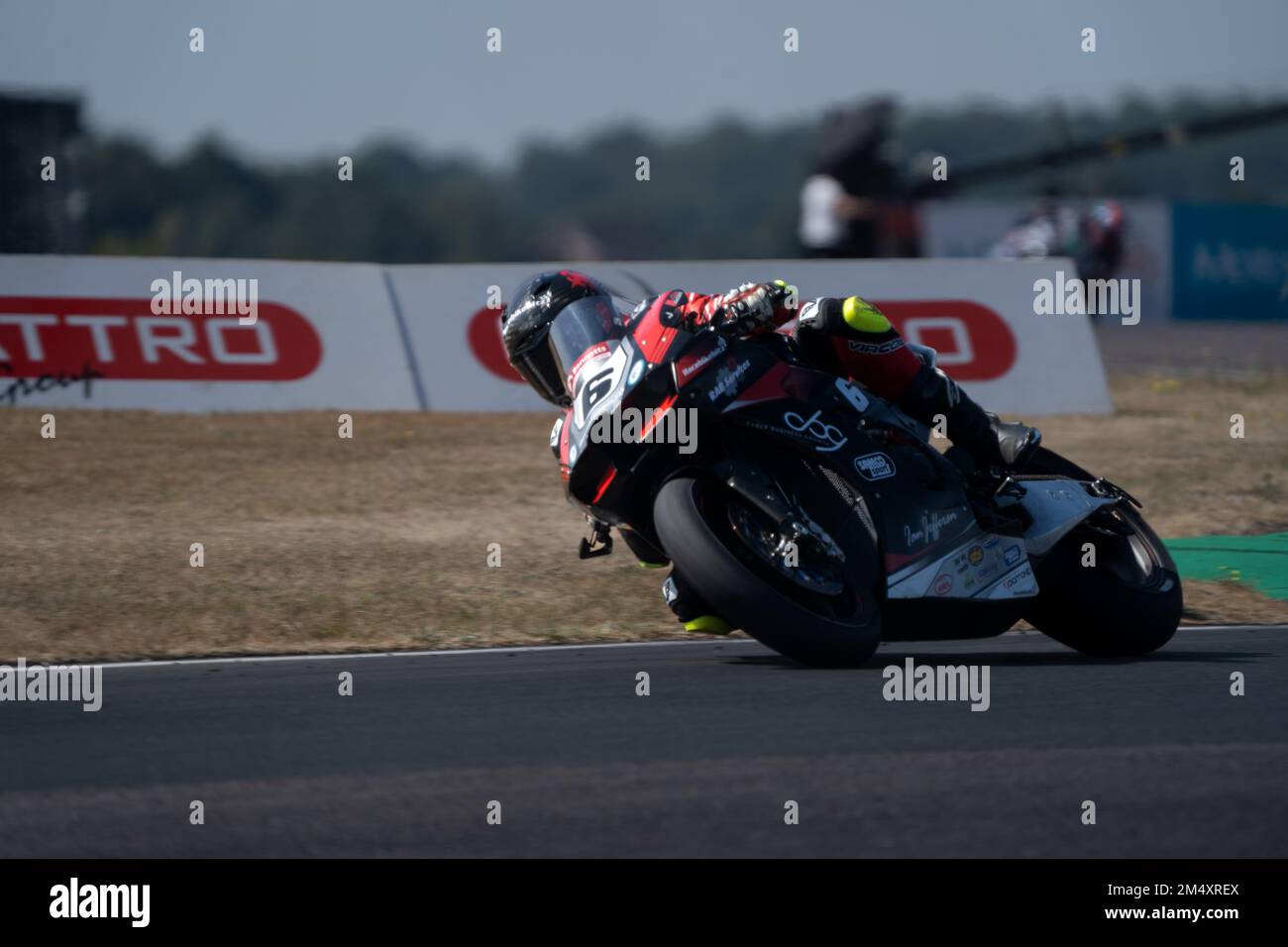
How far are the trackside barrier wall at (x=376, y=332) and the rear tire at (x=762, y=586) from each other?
26.1ft

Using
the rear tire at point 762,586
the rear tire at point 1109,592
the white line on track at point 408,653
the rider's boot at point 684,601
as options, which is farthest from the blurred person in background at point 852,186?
the rear tire at point 762,586

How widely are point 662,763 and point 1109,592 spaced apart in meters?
2.52

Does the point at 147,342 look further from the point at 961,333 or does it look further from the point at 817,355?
the point at 817,355

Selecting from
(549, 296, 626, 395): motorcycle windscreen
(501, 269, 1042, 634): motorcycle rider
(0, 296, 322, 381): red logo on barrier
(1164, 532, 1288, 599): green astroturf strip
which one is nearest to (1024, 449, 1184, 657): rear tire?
(501, 269, 1042, 634): motorcycle rider

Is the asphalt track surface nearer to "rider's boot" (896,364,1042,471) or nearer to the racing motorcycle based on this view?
the racing motorcycle

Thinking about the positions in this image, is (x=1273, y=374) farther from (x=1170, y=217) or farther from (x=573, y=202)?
(x=573, y=202)

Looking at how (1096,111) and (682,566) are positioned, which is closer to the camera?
(682,566)

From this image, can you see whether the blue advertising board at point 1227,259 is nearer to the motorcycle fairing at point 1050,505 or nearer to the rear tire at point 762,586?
the motorcycle fairing at point 1050,505

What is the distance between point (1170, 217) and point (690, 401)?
27948mm

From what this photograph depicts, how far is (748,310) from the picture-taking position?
6.41 meters

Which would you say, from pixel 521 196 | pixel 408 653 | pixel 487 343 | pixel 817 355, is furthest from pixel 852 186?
pixel 521 196
